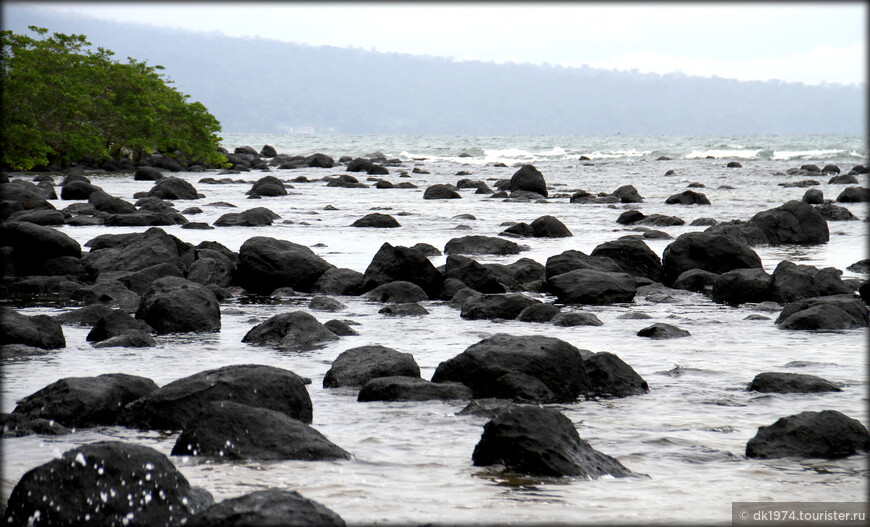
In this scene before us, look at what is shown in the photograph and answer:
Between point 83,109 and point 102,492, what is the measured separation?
106 feet

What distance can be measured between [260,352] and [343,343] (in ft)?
2.39

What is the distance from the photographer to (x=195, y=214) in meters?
18.5

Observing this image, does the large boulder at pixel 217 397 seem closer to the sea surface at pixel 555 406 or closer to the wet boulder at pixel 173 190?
the sea surface at pixel 555 406

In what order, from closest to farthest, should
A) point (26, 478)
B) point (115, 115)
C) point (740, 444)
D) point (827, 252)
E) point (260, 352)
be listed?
point (26, 478) → point (740, 444) → point (260, 352) → point (827, 252) → point (115, 115)

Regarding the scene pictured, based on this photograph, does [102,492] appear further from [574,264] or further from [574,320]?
[574,264]

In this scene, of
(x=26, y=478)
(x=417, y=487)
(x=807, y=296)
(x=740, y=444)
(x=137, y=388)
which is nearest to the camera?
(x=26, y=478)

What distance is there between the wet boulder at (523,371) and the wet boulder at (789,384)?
3.82 feet

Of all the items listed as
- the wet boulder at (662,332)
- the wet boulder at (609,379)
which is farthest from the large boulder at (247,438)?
→ the wet boulder at (662,332)

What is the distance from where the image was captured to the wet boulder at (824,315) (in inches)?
318

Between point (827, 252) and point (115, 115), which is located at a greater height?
point (115, 115)

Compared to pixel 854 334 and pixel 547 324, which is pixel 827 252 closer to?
pixel 854 334

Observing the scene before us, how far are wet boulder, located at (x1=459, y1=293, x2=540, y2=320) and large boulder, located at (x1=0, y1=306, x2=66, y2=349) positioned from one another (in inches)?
145

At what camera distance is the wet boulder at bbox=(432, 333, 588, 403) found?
5.57 meters

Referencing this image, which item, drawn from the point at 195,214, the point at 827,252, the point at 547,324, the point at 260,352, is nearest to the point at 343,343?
the point at 260,352
